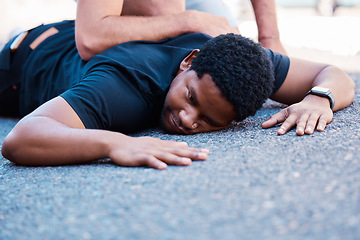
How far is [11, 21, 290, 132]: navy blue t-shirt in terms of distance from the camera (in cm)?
109

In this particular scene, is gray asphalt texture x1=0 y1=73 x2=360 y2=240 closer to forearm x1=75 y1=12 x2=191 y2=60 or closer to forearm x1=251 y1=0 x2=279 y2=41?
forearm x1=75 y1=12 x2=191 y2=60

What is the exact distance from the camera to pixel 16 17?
13.8 feet

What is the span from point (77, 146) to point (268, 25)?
1.39 metres

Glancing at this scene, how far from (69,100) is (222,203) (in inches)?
22.2

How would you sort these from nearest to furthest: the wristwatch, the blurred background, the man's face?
the man's face, the wristwatch, the blurred background

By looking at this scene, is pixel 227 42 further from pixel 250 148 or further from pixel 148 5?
pixel 148 5

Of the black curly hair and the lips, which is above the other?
the black curly hair

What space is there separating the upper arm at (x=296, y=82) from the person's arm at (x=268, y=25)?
445 millimetres

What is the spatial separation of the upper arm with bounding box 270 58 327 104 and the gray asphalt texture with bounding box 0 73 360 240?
44 centimetres

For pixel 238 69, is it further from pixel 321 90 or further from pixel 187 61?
pixel 321 90

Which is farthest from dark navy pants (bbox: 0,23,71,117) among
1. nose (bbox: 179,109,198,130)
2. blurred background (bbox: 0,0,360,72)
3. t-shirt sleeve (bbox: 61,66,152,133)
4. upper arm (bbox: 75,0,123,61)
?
blurred background (bbox: 0,0,360,72)

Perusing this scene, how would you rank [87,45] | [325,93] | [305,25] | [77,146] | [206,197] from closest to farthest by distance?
[206,197], [77,146], [325,93], [87,45], [305,25]

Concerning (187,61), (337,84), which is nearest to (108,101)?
(187,61)

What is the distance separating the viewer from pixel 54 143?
95 cm
